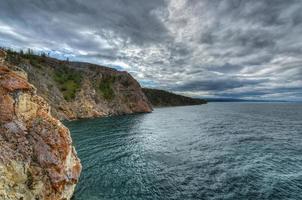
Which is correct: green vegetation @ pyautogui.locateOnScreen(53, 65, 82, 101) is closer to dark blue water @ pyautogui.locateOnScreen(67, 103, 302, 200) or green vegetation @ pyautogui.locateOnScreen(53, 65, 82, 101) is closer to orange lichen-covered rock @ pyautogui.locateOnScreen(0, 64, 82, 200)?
dark blue water @ pyautogui.locateOnScreen(67, 103, 302, 200)

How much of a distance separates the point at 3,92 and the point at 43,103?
3754 millimetres

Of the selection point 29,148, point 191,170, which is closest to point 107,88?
point 191,170

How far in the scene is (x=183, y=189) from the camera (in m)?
21.9

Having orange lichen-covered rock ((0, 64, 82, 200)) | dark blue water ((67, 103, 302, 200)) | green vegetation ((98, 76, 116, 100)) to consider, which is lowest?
dark blue water ((67, 103, 302, 200))

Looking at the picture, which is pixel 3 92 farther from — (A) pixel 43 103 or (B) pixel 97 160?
(B) pixel 97 160

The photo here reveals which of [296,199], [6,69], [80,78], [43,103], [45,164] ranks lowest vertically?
[296,199]

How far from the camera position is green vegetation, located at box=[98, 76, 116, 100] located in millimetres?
132500

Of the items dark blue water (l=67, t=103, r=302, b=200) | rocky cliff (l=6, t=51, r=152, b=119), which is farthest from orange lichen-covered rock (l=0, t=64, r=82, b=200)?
rocky cliff (l=6, t=51, r=152, b=119)

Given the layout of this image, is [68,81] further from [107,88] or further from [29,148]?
[29,148]

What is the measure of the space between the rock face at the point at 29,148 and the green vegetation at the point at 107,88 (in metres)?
113

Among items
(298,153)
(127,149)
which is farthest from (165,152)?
(298,153)

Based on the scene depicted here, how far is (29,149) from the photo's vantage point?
1562 centimetres

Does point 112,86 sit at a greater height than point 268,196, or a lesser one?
greater

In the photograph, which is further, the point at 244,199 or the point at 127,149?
the point at 127,149
